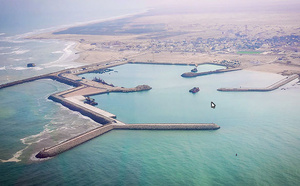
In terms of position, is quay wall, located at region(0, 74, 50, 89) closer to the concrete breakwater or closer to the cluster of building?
the concrete breakwater

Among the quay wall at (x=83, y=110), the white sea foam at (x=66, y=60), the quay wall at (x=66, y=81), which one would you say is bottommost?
the quay wall at (x=83, y=110)

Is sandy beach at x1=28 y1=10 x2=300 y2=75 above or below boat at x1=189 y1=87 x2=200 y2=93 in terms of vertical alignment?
above

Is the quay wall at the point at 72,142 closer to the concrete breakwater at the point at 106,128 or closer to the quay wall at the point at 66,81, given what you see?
the concrete breakwater at the point at 106,128

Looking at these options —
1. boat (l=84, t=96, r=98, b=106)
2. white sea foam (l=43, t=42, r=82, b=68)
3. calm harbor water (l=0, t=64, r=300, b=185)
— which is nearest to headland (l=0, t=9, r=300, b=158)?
boat (l=84, t=96, r=98, b=106)

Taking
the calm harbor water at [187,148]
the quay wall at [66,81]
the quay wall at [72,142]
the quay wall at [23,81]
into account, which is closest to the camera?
the calm harbor water at [187,148]

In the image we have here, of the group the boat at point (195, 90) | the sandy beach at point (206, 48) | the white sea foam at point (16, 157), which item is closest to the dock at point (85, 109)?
the white sea foam at point (16, 157)

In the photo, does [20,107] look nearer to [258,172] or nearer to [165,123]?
[165,123]
